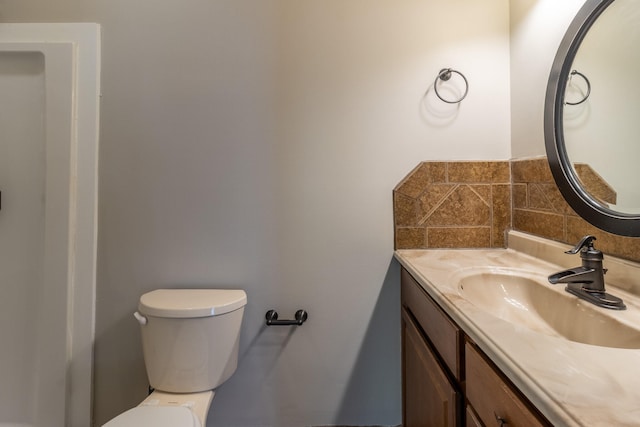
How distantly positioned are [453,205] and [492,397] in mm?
924

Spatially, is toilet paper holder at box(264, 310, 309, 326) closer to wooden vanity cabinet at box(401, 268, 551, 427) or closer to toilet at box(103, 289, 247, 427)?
toilet at box(103, 289, 247, 427)

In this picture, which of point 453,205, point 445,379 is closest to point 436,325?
point 445,379

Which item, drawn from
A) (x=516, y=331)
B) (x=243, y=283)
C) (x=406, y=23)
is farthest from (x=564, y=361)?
(x=406, y=23)

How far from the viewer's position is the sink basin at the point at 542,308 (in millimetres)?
721

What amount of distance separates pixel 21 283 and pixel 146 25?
4.11 feet

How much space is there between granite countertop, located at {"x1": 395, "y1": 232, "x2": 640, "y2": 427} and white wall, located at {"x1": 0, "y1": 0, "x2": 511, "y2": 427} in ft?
2.07

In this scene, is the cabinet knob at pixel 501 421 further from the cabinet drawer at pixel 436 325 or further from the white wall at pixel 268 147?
the white wall at pixel 268 147

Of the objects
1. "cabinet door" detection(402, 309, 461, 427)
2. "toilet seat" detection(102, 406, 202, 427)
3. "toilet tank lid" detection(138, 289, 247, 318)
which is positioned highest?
"toilet tank lid" detection(138, 289, 247, 318)

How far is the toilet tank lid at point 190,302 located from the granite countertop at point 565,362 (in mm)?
740

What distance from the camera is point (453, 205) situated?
1414 mm

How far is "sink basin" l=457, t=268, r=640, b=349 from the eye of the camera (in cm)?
72

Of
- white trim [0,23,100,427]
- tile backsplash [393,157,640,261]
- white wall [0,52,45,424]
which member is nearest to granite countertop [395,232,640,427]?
tile backsplash [393,157,640,261]

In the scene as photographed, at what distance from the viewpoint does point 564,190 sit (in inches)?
42.3

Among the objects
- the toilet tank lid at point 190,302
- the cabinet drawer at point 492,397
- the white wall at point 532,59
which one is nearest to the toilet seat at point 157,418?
the toilet tank lid at point 190,302
